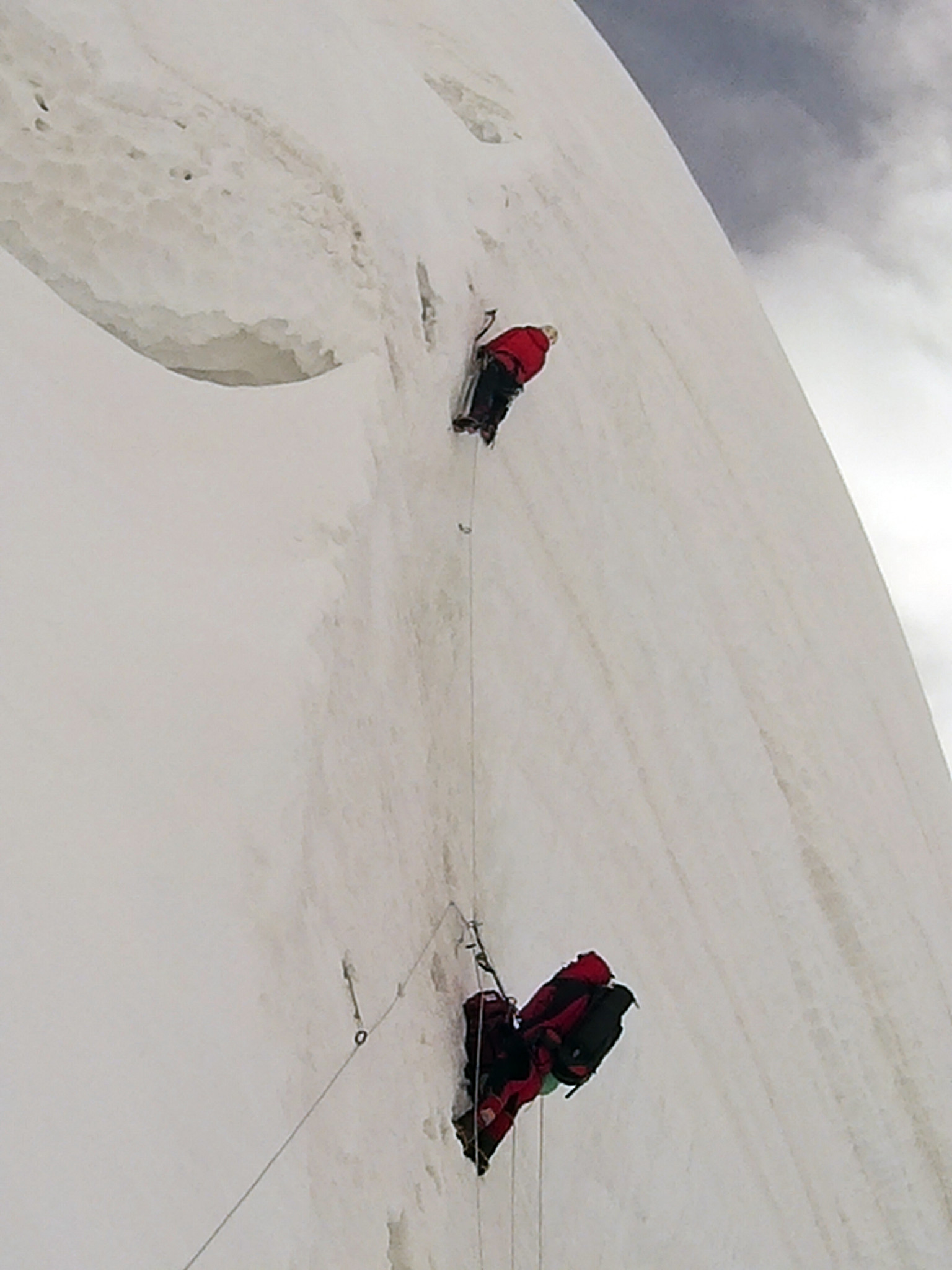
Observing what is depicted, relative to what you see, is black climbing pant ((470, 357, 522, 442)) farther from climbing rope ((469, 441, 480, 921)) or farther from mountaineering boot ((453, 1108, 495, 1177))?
mountaineering boot ((453, 1108, 495, 1177))

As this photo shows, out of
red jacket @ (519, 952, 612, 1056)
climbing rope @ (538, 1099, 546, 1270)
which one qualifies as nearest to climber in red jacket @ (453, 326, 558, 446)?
red jacket @ (519, 952, 612, 1056)

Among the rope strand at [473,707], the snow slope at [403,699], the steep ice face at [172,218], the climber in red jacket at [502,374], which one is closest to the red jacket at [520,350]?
the climber in red jacket at [502,374]

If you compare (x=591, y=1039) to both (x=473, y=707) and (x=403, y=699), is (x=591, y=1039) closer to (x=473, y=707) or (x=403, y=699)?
(x=403, y=699)

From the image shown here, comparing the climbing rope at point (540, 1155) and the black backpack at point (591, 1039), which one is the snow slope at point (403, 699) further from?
the black backpack at point (591, 1039)

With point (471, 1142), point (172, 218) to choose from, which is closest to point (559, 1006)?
point (471, 1142)

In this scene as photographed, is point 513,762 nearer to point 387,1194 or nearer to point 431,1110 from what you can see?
point 431,1110
